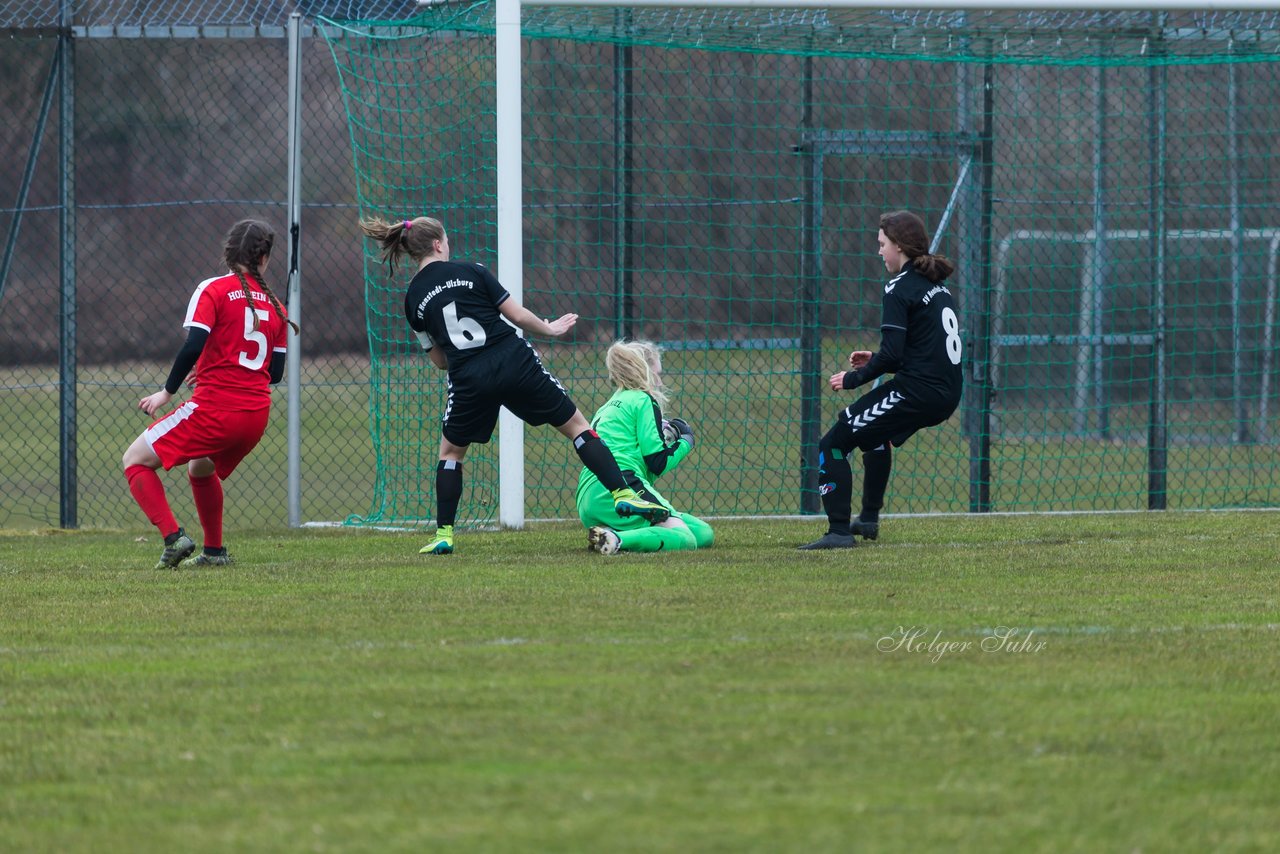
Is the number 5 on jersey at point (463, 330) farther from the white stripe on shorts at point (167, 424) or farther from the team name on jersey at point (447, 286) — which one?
the white stripe on shorts at point (167, 424)

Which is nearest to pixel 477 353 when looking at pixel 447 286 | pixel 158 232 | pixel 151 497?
pixel 447 286

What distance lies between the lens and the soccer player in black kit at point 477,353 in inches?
310

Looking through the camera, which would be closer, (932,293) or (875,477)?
(932,293)

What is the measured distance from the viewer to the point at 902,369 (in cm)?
802

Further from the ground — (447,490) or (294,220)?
(294,220)

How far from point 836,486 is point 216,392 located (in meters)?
2.97

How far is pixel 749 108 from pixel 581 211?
5.68ft

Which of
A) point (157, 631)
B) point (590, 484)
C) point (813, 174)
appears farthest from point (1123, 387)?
point (157, 631)

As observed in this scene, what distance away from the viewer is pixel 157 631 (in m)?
5.65

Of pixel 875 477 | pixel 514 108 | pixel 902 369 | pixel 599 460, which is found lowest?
pixel 875 477

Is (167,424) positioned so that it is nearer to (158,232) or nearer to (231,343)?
(231,343)

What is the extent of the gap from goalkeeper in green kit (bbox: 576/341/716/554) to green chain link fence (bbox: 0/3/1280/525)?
78.2 inches

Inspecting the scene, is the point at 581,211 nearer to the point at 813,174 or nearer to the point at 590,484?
the point at 813,174

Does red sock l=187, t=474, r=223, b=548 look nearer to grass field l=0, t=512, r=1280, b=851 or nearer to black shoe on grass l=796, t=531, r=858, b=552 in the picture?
grass field l=0, t=512, r=1280, b=851
